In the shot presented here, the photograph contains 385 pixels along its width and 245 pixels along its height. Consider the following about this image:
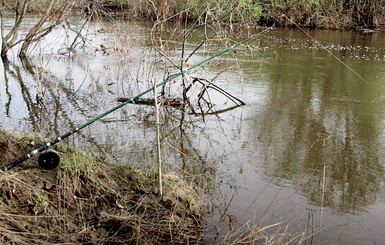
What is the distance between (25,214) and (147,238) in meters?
0.98

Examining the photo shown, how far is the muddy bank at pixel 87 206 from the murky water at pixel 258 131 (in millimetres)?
421

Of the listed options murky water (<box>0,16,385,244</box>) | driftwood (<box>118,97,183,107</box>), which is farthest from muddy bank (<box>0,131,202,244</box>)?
driftwood (<box>118,97,183,107</box>)

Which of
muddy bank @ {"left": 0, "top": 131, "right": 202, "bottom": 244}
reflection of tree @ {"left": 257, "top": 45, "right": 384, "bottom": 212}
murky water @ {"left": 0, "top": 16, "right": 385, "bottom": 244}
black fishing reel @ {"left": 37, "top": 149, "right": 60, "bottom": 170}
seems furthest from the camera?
reflection of tree @ {"left": 257, "top": 45, "right": 384, "bottom": 212}

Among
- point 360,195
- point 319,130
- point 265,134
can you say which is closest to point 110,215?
point 360,195

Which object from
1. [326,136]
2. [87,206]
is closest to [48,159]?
[87,206]

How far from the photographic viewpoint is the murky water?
4.55 m

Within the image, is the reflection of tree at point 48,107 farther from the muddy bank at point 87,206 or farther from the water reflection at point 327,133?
the water reflection at point 327,133

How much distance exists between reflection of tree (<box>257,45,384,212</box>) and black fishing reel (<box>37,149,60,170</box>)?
254cm

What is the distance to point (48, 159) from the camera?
Result: 13.0 feet

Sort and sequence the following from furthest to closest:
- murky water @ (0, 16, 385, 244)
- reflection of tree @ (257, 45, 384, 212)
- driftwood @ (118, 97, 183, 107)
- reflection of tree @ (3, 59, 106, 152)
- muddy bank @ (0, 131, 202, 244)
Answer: driftwood @ (118, 97, 183, 107)
reflection of tree @ (3, 59, 106, 152)
reflection of tree @ (257, 45, 384, 212)
murky water @ (0, 16, 385, 244)
muddy bank @ (0, 131, 202, 244)

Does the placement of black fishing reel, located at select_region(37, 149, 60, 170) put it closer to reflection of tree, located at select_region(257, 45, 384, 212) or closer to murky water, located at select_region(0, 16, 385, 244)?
murky water, located at select_region(0, 16, 385, 244)

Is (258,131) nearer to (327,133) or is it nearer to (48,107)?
(327,133)

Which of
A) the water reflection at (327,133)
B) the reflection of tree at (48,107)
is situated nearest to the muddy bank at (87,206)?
the water reflection at (327,133)

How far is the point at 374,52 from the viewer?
14172mm
